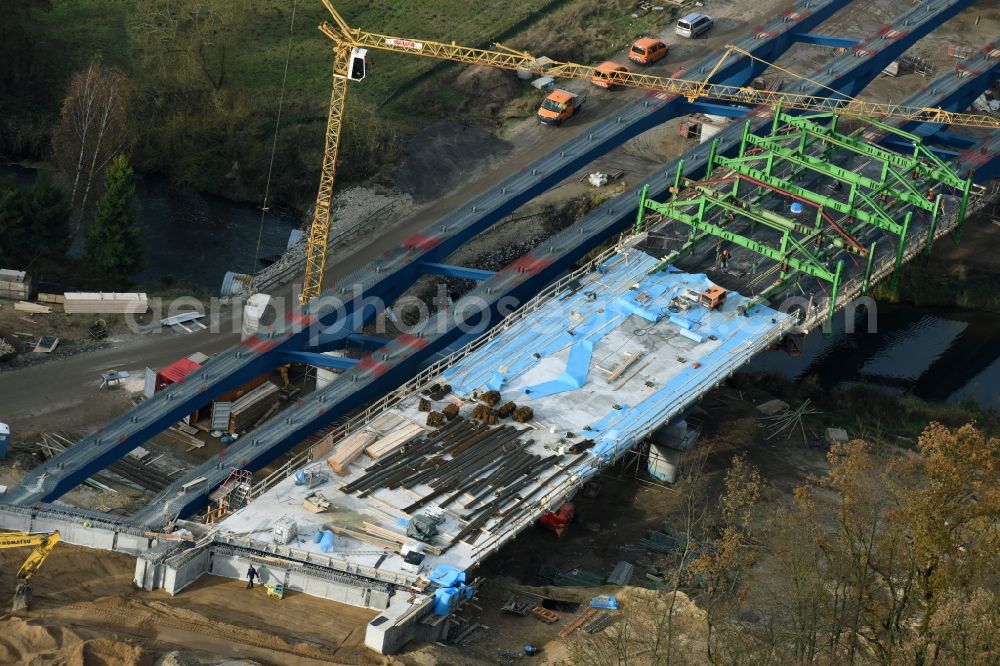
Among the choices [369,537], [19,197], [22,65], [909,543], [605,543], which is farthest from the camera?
[22,65]

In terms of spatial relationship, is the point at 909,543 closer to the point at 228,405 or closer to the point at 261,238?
the point at 228,405

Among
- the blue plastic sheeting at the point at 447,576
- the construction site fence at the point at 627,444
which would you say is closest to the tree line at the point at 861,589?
the blue plastic sheeting at the point at 447,576

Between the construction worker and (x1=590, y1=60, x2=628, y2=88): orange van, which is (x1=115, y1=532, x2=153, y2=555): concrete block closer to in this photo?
the construction worker

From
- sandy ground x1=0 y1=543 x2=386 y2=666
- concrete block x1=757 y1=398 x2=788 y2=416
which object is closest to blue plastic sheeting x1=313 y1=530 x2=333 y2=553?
sandy ground x1=0 y1=543 x2=386 y2=666

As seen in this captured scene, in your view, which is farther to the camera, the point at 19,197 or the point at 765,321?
the point at 19,197

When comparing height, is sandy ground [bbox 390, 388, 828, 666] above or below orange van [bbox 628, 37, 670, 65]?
Answer: below

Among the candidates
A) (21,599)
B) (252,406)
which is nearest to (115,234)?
(252,406)

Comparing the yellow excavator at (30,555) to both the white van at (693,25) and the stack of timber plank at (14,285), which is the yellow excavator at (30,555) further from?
the white van at (693,25)

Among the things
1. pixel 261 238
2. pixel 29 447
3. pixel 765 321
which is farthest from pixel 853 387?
pixel 29 447
